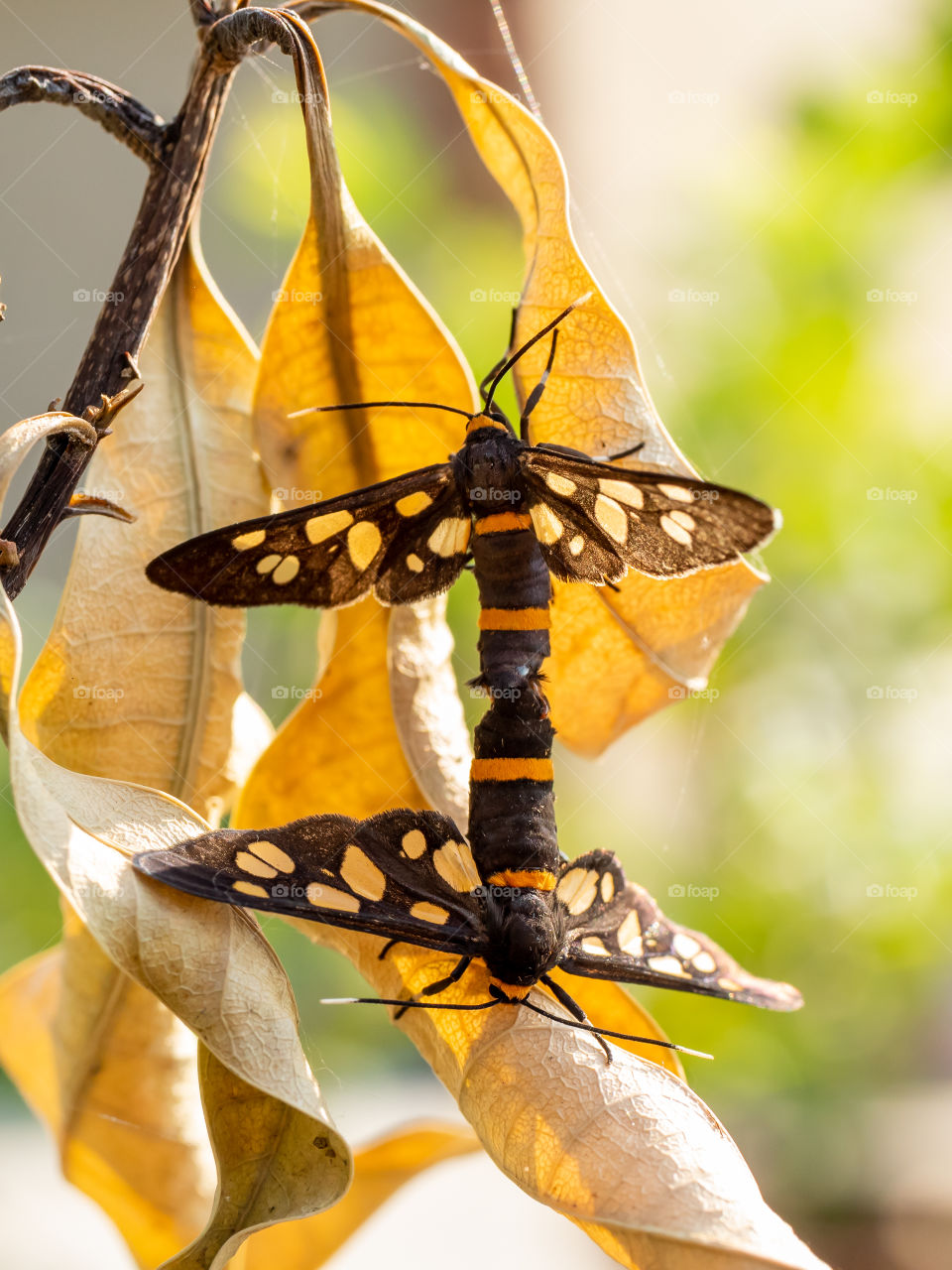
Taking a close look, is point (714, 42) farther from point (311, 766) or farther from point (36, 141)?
point (311, 766)

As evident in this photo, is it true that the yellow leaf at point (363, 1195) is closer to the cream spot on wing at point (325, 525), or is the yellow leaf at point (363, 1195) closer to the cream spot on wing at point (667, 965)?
the cream spot on wing at point (667, 965)

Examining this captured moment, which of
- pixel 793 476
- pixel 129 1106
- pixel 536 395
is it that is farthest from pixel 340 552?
pixel 793 476

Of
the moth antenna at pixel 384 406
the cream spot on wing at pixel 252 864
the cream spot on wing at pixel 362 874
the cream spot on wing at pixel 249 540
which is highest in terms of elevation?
the moth antenna at pixel 384 406

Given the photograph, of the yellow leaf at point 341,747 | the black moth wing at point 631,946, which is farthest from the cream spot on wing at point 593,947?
the yellow leaf at point 341,747

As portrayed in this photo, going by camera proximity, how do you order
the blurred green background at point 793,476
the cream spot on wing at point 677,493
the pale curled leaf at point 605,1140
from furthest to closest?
the blurred green background at point 793,476 < the cream spot on wing at point 677,493 < the pale curled leaf at point 605,1140

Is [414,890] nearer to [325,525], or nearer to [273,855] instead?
[273,855]

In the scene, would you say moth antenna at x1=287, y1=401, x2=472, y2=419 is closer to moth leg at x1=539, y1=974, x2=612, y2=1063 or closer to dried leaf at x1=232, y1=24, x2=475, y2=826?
dried leaf at x1=232, y1=24, x2=475, y2=826
